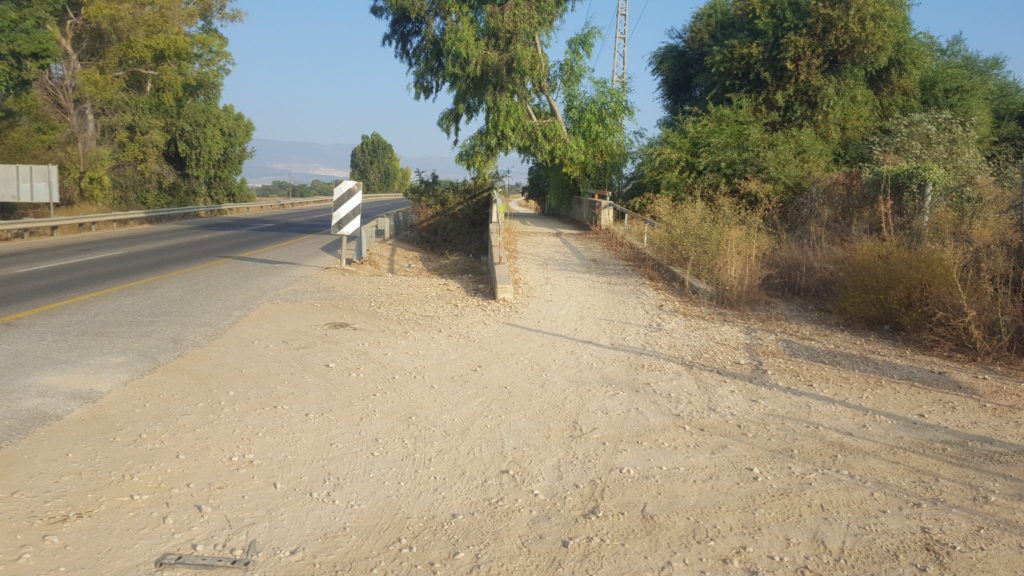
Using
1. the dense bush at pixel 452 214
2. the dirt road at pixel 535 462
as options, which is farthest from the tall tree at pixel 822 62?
the dirt road at pixel 535 462

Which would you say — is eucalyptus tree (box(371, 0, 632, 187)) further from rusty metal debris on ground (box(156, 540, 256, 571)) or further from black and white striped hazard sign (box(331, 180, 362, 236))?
rusty metal debris on ground (box(156, 540, 256, 571))

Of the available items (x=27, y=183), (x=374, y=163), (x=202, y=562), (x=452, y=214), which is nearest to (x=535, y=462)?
(x=202, y=562)

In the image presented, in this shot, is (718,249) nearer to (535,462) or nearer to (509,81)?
(535,462)

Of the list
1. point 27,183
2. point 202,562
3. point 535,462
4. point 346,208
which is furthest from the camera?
point 27,183

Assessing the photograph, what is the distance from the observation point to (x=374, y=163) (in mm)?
94250

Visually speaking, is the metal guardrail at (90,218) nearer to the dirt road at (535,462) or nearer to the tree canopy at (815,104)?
the dirt road at (535,462)

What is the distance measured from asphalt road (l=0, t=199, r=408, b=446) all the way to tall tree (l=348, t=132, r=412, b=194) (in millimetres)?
70633

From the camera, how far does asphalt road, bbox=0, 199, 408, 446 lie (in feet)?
23.0

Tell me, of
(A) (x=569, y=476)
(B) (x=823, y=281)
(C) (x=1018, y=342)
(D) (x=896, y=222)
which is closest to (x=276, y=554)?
(A) (x=569, y=476)

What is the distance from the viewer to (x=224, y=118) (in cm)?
4428

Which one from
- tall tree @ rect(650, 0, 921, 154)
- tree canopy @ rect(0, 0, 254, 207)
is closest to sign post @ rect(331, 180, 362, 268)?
tall tree @ rect(650, 0, 921, 154)

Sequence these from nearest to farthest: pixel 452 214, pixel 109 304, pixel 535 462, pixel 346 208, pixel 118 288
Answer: pixel 535 462, pixel 109 304, pixel 118 288, pixel 346 208, pixel 452 214

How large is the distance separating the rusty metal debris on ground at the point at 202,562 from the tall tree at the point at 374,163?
8949 cm

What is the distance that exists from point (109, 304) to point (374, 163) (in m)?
85.1
